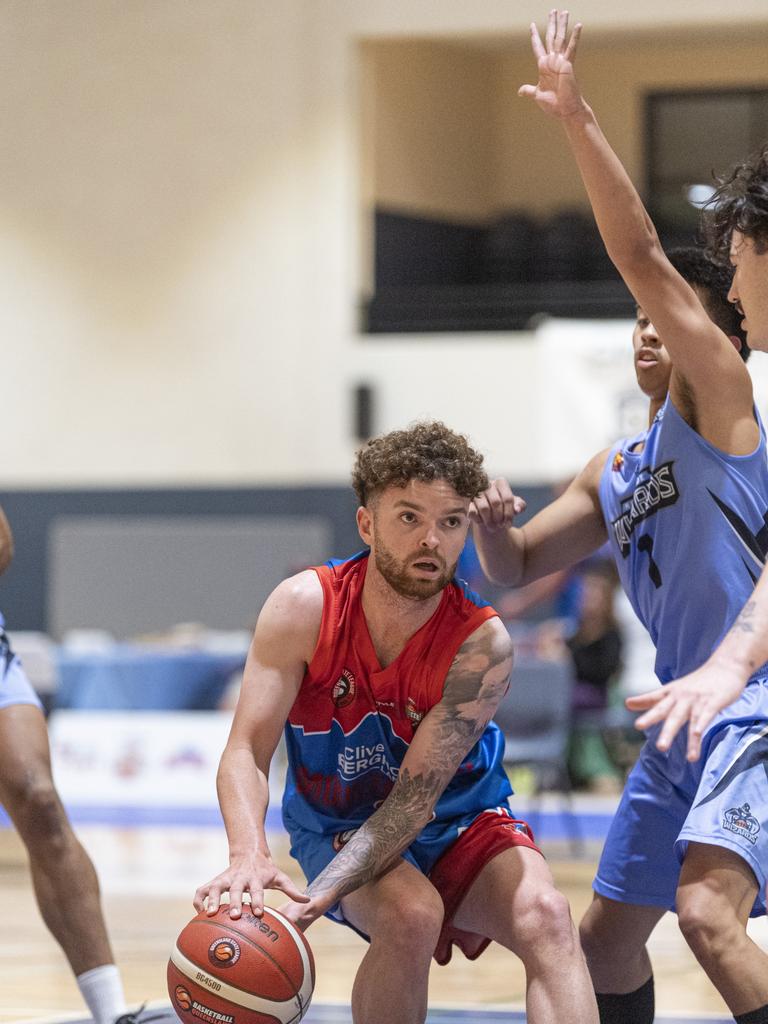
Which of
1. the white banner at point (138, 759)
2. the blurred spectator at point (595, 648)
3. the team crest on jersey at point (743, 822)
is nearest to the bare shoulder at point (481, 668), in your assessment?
the team crest on jersey at point (743, 822)

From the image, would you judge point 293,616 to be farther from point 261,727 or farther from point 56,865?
point 56,865

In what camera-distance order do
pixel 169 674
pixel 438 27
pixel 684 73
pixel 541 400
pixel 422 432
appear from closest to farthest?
pixel 422 432, pixel 169 674, pixel 541 400, pixel 438 27, pixel 684 73

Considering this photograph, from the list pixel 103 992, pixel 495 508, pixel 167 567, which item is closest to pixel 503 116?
pixel 167 567

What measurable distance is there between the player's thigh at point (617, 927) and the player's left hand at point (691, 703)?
1.11m

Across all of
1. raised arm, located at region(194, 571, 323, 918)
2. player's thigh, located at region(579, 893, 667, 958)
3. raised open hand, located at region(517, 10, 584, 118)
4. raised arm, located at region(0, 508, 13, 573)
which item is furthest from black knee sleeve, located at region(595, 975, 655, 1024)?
raised open hand, located at region(517, 10, 584, 118)

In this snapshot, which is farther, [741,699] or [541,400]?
[541,400]

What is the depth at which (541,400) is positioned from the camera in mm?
11594

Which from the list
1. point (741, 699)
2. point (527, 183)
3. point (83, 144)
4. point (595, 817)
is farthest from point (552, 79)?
point (527, 183)

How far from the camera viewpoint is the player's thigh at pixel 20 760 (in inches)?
166

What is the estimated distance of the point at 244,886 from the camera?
3438 millimetres

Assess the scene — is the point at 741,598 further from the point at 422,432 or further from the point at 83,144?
the point at 83,144

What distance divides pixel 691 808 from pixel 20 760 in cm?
171

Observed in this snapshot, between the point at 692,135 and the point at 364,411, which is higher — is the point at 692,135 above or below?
above

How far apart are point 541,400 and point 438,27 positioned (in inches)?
138
